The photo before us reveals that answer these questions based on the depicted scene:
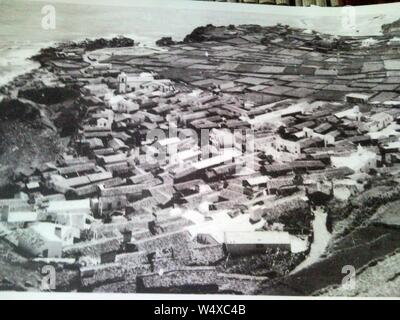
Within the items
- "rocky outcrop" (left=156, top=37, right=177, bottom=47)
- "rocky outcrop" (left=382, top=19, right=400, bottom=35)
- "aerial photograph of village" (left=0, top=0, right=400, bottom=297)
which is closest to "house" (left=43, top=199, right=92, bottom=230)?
"aerial photograph of village" (left=0, top=0, right=400, bottom=297)

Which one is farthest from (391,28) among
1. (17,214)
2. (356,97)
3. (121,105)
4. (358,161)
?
(17,214)

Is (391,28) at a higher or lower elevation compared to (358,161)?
higher

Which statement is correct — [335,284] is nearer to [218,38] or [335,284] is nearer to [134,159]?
[134,159]

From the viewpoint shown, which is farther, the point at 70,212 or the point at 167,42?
the point at 167,42

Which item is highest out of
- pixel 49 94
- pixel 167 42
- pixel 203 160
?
pixel 167 42

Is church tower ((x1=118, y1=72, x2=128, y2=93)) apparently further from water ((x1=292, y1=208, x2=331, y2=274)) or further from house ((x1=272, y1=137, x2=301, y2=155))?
water ((x1=292, y1=208, x2=331, y2=274))

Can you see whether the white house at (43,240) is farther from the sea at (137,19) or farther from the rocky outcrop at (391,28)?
the rocky outcrop at (391,28)

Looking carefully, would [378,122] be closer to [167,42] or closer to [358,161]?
[358,161]
